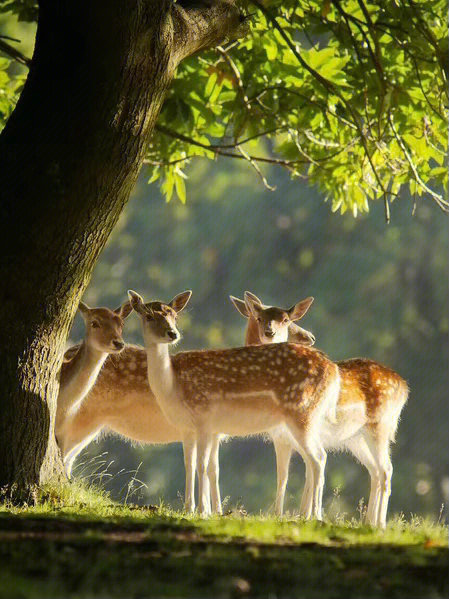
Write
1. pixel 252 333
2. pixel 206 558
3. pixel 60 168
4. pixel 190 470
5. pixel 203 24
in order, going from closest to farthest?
pixel 206 558
pixel 60 168
pixel 203 24
pixel 190 470
pixel 252 333

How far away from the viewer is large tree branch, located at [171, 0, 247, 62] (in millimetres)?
5871

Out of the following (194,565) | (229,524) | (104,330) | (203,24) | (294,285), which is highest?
(294,285)

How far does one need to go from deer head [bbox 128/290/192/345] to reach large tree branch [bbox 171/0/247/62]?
1.36 meters

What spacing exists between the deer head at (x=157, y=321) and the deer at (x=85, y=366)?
148 millimetres

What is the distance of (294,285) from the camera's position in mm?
23047

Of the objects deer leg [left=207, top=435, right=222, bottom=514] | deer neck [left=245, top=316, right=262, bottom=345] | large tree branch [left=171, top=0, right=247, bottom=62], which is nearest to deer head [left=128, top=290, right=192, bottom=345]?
deer leg [left=207, top=435, right=222, bottom=514]

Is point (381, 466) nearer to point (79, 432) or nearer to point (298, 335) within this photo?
point (298, 335)

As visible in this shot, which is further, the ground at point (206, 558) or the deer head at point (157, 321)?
the deer head at point (157, 321)

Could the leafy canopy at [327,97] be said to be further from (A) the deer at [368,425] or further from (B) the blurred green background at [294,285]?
(B) the blurred green background at [294,285]

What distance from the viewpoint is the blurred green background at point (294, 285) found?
816 inches

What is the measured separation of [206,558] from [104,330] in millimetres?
2559

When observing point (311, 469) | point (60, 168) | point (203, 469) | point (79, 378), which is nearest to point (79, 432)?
point (79, 378)

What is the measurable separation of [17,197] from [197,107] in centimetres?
224

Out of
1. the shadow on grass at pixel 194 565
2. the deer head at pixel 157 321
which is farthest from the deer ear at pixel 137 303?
the shadow on grass at pixel 194 565
